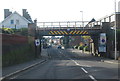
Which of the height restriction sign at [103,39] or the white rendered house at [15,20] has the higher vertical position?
the white rendered house at [15,20]

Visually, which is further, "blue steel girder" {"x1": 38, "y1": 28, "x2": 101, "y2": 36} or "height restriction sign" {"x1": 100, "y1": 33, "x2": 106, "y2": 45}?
"blue steel girder" {"x1": 38, "y1": 28, "x2": 101, "y2": 36}

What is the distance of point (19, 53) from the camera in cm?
2766

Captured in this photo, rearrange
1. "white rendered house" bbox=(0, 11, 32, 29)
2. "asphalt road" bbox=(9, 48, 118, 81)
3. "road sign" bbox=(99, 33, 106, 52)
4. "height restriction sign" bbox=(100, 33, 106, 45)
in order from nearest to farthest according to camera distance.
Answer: "asphalt road" bbox=(9, 48, 118, 81) → "height restriction sign" bbox=(100, 33, 106, 45) → "road sign" bbox=(99, 33, 106, 52) → "white rendered house" bbox=(0, 11, 32, 29)

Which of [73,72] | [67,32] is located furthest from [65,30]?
[73,72]

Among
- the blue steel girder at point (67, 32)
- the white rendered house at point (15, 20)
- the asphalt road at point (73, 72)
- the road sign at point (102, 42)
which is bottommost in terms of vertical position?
the asphalt road at point (73, 72)

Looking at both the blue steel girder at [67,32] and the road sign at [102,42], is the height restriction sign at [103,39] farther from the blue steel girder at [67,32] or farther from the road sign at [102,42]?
the blue steel girder at [67,32]

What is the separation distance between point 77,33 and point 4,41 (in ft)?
86.9

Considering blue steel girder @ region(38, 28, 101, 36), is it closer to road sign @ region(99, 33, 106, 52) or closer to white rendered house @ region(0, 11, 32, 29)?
road sign @ region(99, 33, 106, 52)

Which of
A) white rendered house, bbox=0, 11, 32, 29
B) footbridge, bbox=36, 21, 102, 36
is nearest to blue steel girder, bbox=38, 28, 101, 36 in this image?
footbridge, bbox=36, 21, 102, 36

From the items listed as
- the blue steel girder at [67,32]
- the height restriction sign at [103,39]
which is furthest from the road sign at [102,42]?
→ the blue steel girder at [67,32]

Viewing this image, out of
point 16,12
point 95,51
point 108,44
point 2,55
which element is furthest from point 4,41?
point 16,12

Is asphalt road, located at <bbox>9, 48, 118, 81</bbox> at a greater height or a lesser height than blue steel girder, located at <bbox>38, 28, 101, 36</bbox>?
lesser

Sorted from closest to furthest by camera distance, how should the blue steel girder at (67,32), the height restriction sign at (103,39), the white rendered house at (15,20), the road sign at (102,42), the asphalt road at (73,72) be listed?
the asphalt road at (73,72) → the height restriction sign at (103,39) → the road sign at (102,42) → the blue steel girder at (67,32) → the white rendered house at (15,20)

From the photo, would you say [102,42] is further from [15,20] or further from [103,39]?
[15,20]
